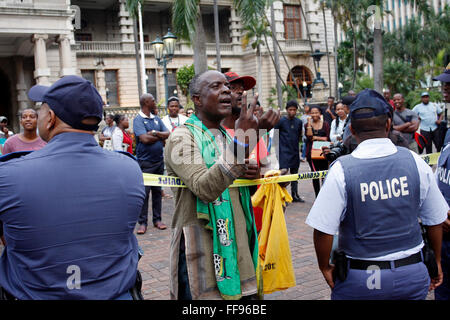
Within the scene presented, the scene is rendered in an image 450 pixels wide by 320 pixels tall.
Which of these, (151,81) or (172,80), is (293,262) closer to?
(151,81)

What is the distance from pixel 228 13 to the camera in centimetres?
3791

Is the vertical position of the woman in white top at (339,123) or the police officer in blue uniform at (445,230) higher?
the woman in white top at (339,123)

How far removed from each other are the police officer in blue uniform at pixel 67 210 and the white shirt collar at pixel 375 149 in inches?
49.0

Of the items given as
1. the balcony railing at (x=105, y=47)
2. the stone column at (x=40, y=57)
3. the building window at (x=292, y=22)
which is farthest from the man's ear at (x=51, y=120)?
the building window at (x=292, y=22)

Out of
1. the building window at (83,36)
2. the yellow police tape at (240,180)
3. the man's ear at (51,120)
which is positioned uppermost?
the building window at (83,36)

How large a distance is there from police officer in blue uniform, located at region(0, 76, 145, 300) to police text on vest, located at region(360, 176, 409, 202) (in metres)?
1.18

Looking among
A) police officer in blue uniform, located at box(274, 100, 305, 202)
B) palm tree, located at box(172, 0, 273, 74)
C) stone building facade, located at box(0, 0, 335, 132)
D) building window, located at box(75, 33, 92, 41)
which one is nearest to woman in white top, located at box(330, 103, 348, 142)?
police officer in blue uniform, located at box(274, 100, 305, 202)

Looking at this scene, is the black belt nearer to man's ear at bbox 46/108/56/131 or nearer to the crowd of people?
the crowd of people

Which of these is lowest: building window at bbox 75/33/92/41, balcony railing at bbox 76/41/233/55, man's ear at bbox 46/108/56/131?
man's ear at bbox 46/108/56/131

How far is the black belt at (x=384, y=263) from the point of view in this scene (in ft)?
7.66

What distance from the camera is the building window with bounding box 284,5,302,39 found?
127 ft

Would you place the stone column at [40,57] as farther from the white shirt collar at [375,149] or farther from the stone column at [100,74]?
the white shirt collar at [375,149]

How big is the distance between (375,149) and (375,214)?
356 millimetres

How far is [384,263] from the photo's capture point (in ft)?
7.66
